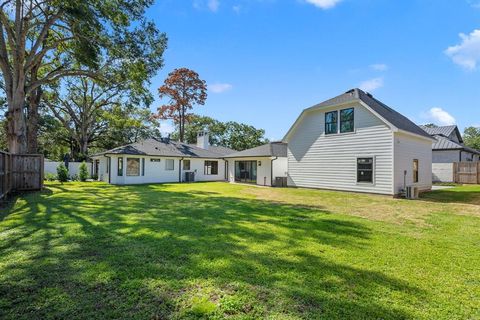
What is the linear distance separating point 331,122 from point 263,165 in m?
6.43

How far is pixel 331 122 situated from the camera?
14227 mm

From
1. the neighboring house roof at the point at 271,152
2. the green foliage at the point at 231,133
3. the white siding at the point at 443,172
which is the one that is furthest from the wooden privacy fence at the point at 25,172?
the green foliage at the point at 231,133

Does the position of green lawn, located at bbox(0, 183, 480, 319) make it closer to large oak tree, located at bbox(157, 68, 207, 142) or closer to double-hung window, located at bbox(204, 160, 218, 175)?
double-hung window, located at bbox(204, 160, 218, 175)

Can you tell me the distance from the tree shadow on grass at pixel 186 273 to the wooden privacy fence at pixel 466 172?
64.7 feet

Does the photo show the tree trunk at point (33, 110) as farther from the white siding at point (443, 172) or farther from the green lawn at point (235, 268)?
the white siding at point (443, 172)

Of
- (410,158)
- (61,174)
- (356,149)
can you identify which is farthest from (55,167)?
(410,158)

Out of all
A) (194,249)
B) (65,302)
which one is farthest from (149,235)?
(65,302)

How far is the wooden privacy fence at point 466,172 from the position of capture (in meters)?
18.9

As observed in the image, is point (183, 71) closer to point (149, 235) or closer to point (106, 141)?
point (106, 141)

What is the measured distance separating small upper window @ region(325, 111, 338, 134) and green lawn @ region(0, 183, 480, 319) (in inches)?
328

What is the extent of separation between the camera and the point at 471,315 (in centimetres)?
249

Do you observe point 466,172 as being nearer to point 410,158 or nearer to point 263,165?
point 410,158

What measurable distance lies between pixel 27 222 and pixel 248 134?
38.6m

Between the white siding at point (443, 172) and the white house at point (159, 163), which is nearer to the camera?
the white house at point (159, 163)
